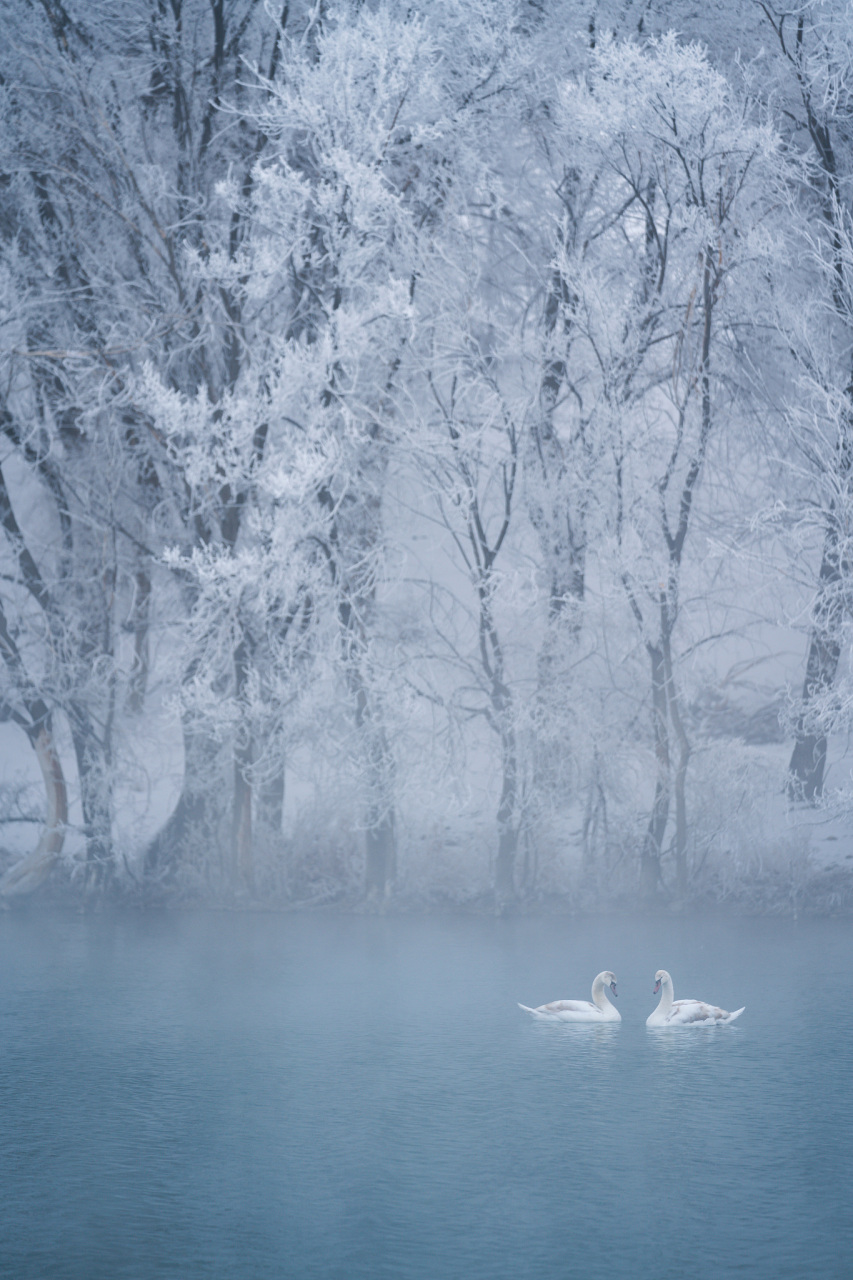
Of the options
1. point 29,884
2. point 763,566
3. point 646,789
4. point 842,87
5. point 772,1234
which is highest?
point 842,87

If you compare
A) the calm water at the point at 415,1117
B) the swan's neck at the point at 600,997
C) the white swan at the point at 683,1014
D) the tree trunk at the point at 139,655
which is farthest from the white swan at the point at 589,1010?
the tree trunk at the point at 139,655

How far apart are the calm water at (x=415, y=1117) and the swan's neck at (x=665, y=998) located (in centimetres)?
32

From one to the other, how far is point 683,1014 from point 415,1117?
3.14 meters

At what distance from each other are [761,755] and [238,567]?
24.4 feet

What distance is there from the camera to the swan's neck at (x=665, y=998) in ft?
37.0

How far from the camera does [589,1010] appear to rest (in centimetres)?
1152

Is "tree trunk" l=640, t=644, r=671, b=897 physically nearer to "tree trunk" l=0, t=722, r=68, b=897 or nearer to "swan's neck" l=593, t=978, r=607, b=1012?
"swan's neck" l=593, t=978, r=607, b=1012

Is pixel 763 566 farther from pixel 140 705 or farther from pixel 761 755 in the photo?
pixel 140 705

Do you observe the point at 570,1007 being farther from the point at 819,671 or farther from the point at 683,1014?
the point at 819,671

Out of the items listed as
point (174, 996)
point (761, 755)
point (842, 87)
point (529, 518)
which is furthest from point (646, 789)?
point (842, 87)

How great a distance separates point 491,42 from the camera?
671 inches

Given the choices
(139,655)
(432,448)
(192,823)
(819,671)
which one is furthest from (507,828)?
(139,655)

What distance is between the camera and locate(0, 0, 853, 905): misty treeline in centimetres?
1684

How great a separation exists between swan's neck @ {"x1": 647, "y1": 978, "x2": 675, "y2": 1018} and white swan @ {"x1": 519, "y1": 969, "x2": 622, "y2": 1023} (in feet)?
1.32
